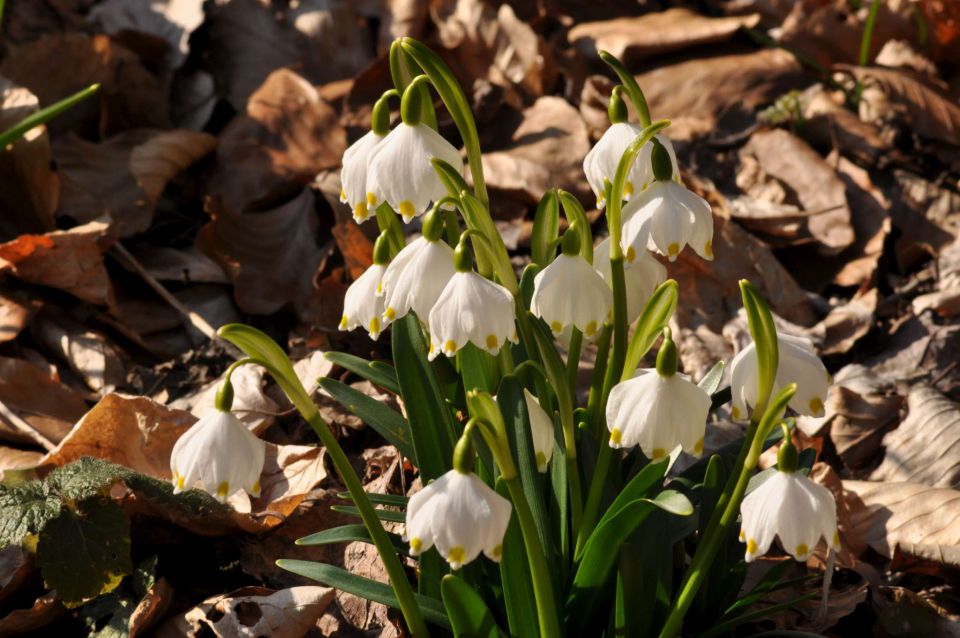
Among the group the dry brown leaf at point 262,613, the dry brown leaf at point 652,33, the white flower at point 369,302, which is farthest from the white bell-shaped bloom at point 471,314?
the dry brown leaf at point 652,33

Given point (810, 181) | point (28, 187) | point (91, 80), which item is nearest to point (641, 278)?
point (810, 181)

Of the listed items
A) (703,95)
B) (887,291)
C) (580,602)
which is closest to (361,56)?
(703,95)

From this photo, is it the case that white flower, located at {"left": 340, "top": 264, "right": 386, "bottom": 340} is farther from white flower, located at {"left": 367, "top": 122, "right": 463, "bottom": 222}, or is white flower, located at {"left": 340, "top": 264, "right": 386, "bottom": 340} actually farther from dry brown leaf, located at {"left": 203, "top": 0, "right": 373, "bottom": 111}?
dry brown leaf, located at {"left": 203, "top": 0, "right": 373, "bottom": 111}

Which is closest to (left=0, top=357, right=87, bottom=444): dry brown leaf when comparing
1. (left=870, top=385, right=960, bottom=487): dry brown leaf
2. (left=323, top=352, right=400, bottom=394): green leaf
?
(left=323, top=352, right=400, bottom=394): green leaf

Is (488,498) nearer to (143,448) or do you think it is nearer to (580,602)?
(580,602)

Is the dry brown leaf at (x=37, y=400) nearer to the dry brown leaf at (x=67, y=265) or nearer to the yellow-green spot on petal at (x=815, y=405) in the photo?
the dry brown leaf at (x=67, y=265)

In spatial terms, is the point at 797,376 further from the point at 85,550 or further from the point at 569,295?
the point at 85,550
